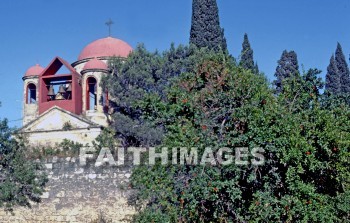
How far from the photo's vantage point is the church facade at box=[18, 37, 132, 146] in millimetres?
23906

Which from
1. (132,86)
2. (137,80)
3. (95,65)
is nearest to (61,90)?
(95,65)

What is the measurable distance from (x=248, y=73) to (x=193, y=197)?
8.34ft

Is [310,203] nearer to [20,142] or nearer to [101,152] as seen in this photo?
[101,152]

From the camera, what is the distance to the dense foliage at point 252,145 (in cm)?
777

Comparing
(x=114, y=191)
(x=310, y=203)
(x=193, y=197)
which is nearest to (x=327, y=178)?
(x=310, y=203)

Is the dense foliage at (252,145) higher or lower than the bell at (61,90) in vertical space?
lower

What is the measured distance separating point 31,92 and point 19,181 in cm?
1651

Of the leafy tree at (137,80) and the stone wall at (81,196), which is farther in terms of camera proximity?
the leafy tree at (137,80)

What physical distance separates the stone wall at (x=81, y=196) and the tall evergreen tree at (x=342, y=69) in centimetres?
2101

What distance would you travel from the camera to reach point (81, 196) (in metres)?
13.7

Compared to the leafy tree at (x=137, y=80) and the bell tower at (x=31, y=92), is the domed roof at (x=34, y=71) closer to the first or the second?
the bell tower at (x=31, y=92)

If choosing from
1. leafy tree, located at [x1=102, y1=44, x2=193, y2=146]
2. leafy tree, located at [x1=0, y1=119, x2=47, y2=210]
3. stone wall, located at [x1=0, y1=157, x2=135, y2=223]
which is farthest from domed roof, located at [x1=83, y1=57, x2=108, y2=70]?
stone wall, located at [x1=0, y1=157, x2=135, y2=223]

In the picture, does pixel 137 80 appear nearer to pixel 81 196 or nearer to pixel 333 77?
pixel 81 196

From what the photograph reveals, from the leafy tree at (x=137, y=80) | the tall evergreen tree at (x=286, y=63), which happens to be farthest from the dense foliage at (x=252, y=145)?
the tall evergreen tree at (x=286, y=63)
